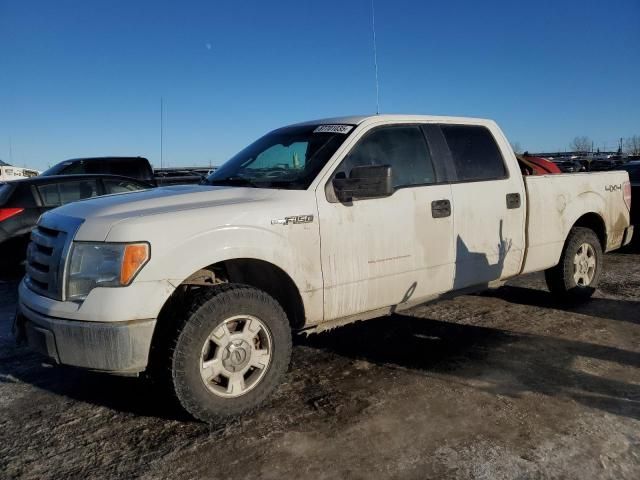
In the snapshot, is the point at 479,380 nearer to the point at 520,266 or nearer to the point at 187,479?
the point at 520,266

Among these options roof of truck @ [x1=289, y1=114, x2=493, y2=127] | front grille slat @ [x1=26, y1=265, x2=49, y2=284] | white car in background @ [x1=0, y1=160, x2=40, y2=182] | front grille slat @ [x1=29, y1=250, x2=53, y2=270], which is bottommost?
front grille slat @ [x1=26, y1=265, x2=49, y2=284]

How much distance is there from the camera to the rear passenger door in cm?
445

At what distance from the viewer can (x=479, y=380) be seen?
379cm

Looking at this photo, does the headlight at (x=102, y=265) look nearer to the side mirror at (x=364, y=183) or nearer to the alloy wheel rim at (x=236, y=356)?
the alloy wheel rim at (x=236, y=356)

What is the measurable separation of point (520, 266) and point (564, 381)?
1466 mm

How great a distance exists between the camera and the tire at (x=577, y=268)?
18.1 feet

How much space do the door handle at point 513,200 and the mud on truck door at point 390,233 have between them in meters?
0.76

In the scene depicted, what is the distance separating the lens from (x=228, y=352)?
128 inches

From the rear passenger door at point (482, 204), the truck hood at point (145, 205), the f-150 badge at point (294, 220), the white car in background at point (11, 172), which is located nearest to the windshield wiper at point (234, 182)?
the truck hood at point (145, 205)

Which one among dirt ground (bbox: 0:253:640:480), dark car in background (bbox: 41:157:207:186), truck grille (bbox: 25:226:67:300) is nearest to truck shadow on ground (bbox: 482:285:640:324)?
dirt ground (bbox: 0:253:640:480)

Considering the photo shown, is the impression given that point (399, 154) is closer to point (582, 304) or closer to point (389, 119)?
Answer: point (389, 119)

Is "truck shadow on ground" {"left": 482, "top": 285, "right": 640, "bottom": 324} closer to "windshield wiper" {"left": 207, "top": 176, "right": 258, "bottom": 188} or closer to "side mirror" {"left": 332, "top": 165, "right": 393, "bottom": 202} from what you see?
"side mirror" {"left": 332, "top": 165, "right": 393, "bottom": 202}

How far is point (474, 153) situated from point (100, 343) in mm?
3416

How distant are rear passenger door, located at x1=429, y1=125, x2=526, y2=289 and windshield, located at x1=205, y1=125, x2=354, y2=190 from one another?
1.01 m
